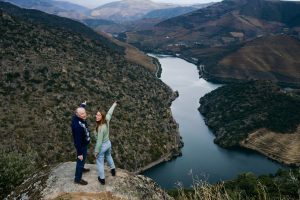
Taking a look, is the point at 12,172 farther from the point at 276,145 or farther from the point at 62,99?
the point at 276,145

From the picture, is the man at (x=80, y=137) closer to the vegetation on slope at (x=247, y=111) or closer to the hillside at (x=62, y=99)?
the hillside at (x=62, y=99)

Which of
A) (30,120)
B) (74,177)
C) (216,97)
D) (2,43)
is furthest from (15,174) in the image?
(216,97)

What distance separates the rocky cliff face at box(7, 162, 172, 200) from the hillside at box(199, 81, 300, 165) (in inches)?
3921

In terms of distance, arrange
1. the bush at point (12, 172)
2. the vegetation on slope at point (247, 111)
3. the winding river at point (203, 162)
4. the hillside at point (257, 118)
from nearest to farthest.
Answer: the bush at point (12, 172) → the winding river at point (203, 162) → the hillside at point (257, 118) → the vegetation on slope at point (247, 111)

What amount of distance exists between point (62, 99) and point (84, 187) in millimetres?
87002

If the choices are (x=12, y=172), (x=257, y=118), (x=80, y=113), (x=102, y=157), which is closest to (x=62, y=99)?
(x=12, y=172)

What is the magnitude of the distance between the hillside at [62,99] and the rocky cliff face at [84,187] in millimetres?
52513

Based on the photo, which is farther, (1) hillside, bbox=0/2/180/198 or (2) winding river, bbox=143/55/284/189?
(2) winding river, bbox=143/55/284/189

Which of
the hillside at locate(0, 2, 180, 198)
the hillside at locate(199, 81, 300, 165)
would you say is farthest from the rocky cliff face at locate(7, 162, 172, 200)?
the hillside at locate(199, 81, 300, 165)

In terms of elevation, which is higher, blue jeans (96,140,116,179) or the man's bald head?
the man's bald head

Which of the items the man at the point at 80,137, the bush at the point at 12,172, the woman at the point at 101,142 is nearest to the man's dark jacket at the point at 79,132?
the man at the point at 80,137

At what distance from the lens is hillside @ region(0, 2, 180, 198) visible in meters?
86.2

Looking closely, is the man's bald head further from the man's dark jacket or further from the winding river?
the winding river

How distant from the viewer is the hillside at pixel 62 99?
86.2m
